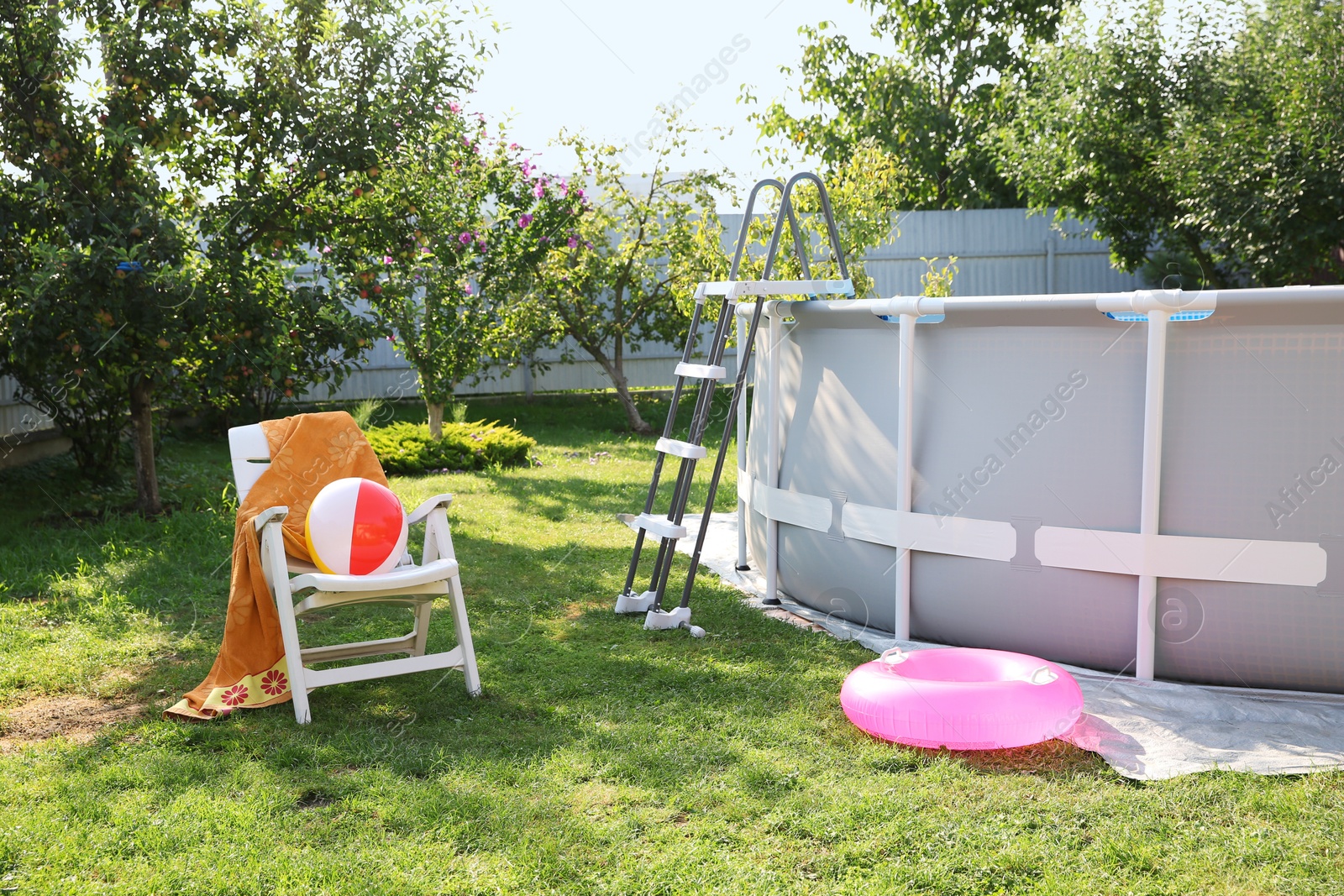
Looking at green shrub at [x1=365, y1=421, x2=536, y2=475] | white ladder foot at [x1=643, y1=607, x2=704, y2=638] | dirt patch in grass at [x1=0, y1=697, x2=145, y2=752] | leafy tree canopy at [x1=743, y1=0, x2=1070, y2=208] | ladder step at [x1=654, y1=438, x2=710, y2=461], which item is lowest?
dirt patch in grass at [x1=0, y1=697, x2=145, y2=752]

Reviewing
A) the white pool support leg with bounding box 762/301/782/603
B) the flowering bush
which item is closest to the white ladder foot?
the white pool support leg with bounding box 762/301/782/603

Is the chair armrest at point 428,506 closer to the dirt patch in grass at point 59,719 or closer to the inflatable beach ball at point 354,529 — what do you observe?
the inflatable beach ball at point 354,529

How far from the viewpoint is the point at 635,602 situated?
471 centimetres

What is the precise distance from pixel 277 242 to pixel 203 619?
3134 mm

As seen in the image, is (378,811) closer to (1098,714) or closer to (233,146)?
(1098,714)

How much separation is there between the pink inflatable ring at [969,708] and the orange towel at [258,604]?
202cm

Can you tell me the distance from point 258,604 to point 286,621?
0.77 feet

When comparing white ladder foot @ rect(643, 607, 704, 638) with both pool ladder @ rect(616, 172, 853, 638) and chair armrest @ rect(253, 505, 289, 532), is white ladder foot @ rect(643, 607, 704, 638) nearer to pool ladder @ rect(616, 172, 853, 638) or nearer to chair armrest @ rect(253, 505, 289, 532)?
pool ladder @ rect(616, 172, 853, 638)

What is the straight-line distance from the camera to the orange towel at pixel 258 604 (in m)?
3.48

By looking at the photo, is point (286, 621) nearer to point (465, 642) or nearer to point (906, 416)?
point (465, 642)

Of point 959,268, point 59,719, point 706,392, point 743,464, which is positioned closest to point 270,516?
point 59,719

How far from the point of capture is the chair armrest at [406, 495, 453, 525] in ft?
12.6

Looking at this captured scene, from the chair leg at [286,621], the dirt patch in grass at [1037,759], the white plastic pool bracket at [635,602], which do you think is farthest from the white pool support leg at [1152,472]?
the chair leg at [286,621]

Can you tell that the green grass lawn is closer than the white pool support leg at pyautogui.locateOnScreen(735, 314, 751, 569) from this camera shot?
Yes
